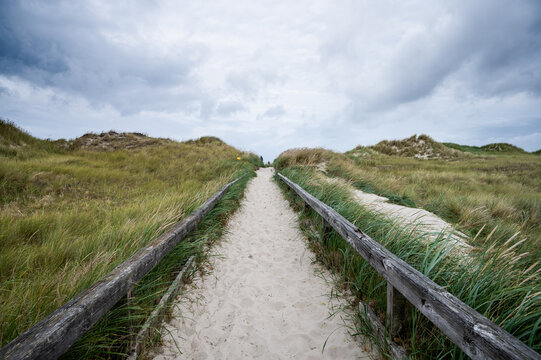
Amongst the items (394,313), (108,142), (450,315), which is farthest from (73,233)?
(108,142)

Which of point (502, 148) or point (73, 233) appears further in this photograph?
point (502, 148)

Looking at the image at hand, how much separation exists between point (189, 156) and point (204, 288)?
1075 cm

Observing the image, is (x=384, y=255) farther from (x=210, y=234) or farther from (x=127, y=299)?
(x=210, y=234)

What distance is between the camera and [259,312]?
8.20ft

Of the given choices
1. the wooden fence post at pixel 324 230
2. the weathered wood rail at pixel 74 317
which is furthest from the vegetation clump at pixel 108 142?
the weathered wood rail at pixel 74 317

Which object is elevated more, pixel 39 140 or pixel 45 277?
pixel 39 140

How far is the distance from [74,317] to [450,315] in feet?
6.75

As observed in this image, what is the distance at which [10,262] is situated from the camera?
2.06 metres

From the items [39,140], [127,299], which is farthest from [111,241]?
[39,140]

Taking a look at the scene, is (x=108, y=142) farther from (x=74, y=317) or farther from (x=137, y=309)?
(x=74, y=317)

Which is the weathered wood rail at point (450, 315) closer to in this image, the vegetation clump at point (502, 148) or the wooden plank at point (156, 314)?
the wooden plank at point (156, 314)

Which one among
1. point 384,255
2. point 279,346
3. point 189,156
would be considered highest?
point 189,156

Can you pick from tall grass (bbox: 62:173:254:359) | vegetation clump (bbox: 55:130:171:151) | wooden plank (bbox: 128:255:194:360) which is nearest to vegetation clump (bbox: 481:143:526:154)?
tall grass (bbox: 62:173:254:359)

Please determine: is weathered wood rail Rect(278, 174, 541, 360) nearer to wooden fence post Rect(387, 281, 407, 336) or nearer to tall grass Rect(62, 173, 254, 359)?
wooden fence post Rect(387, 281, 407, 336)
